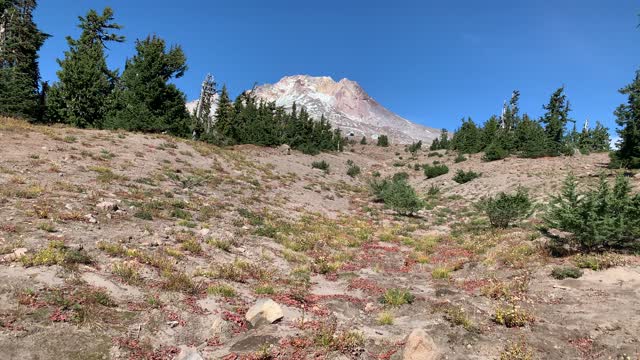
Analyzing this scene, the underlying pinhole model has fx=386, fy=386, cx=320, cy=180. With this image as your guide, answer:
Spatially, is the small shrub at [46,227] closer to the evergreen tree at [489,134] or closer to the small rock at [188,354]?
the small rock at [188,354]

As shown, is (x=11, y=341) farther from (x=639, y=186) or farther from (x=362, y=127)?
(x=362, y=127)

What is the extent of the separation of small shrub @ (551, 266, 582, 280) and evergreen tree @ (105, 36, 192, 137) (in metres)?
39.9

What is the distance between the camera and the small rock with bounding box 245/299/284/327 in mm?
8711

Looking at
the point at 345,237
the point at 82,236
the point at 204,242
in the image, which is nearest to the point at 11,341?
the point at 82,236

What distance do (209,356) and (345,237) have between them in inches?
486

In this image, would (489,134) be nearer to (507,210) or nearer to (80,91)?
(507,210)

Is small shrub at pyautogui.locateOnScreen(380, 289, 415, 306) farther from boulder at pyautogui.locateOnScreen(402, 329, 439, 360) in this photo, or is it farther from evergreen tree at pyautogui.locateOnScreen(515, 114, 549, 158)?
evergreen tree at pyautogui.locateOnScreen(515, 114, 549, 158)

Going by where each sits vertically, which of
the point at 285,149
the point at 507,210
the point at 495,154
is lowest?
the point at 507,210

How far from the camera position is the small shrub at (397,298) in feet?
34.6

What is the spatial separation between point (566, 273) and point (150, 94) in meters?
41.8

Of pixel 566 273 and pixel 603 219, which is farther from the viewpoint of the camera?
pixel 603 219

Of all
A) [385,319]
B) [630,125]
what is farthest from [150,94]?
[630,125]

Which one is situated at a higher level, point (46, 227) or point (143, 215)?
point (143, 215)

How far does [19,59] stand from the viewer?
4556 cm
